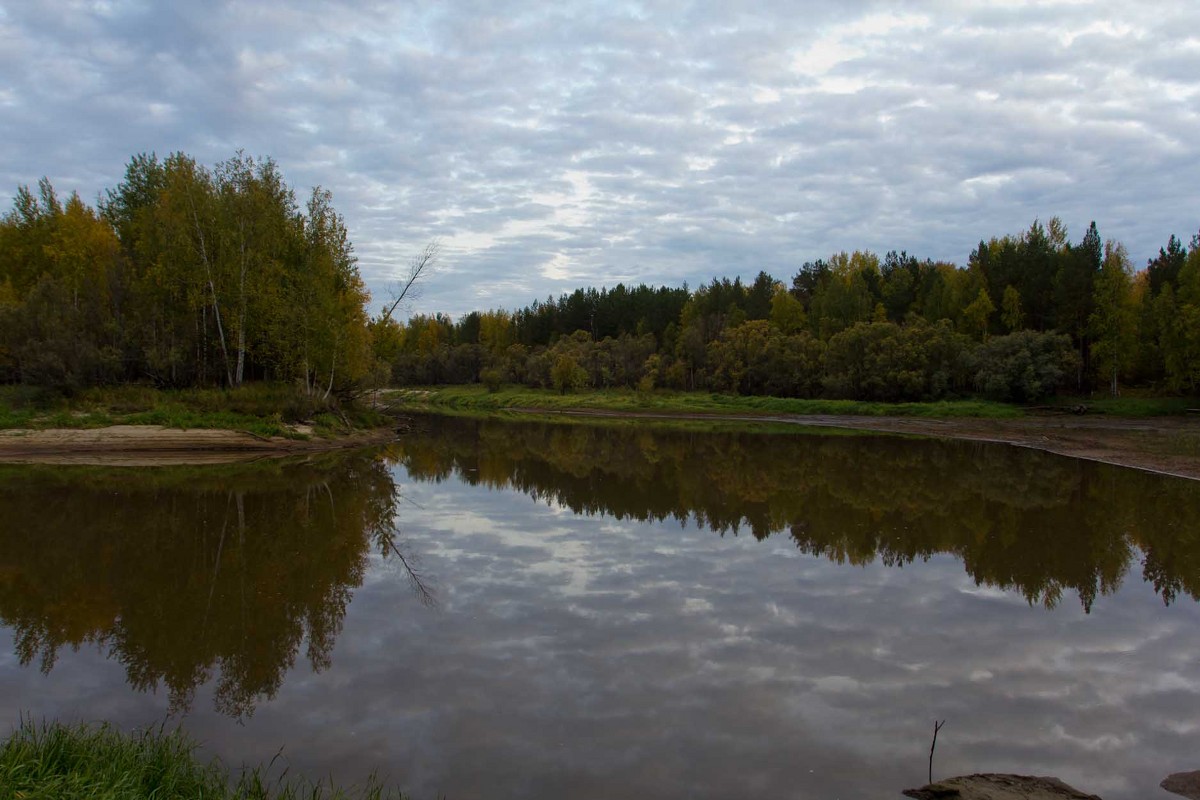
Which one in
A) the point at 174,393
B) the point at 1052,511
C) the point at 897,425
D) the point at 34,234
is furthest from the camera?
the point at 897,425

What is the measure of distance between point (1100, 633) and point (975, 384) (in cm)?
4912

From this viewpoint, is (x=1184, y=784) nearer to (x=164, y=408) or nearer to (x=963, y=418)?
(x=164, y=408)

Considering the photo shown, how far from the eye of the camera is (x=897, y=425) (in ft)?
160

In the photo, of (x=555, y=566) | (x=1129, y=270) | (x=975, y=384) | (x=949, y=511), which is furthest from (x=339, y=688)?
(x=1129, y=270)

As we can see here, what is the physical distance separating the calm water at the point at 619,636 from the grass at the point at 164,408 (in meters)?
9.54

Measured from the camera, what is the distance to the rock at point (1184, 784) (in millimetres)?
6105

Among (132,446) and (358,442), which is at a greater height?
(132,446)

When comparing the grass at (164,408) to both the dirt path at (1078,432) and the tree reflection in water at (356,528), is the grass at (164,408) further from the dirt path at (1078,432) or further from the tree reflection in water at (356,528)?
the dirt path at (1078,432)

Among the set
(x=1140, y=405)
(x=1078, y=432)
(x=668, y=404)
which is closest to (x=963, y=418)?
(x=1078, y=432)

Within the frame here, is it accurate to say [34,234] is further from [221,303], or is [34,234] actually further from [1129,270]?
[1129,270]

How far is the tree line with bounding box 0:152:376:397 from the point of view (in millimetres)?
31984

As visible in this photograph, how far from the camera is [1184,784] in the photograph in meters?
6.23

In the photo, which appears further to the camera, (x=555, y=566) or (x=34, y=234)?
(x=34, y=234)

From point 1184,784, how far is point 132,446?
32.0m
